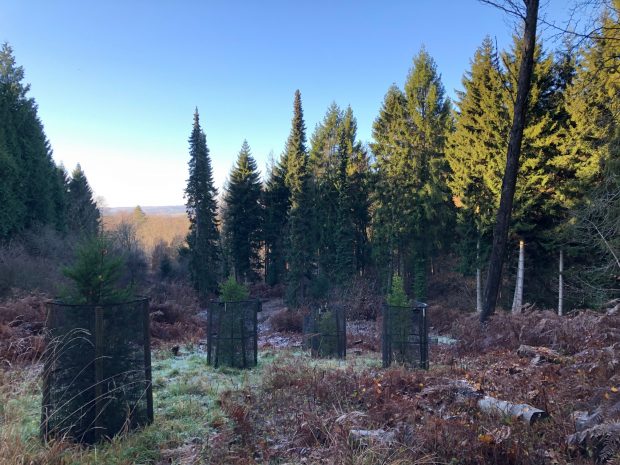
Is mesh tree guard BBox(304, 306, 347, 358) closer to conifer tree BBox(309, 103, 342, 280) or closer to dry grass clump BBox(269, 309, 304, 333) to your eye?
dry grass clump BBox(269, 309, 304, 333)

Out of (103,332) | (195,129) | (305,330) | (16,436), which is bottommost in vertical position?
(305,330)

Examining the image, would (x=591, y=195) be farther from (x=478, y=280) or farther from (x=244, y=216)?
(x=244, y=216)

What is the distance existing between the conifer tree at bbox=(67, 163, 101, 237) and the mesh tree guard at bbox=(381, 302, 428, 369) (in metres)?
28.3

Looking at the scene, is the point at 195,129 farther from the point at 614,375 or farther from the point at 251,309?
the point at 614,375

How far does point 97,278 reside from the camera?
439cm

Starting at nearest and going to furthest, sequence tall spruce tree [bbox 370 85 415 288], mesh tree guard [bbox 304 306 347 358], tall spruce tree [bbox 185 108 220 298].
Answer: mesh tree guard [bbox 304 306 347 358]
tall spruce tree [bbox 370 85 415 288]
tall spruce tree [bbox 185 108 220 298]

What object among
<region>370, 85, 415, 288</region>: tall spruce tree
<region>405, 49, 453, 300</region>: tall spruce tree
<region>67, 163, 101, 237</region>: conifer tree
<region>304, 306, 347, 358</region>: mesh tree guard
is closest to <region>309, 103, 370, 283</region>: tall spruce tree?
<region>370, 85, 415, 288</region>: tall spruce tree

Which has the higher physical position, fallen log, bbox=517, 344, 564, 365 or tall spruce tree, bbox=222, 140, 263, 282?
tall spruce tree, bbox=222, 140, 263, 282

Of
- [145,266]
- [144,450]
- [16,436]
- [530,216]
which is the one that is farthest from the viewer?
[145,266]

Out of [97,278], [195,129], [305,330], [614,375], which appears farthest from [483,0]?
[195,129]

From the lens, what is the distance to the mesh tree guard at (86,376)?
3.85 meters

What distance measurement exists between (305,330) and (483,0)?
9.78 metres

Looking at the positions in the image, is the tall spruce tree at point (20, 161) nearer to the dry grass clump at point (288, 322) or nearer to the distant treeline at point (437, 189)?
the distant treeline at point (437, 189)

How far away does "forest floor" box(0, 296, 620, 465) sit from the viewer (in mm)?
3232
